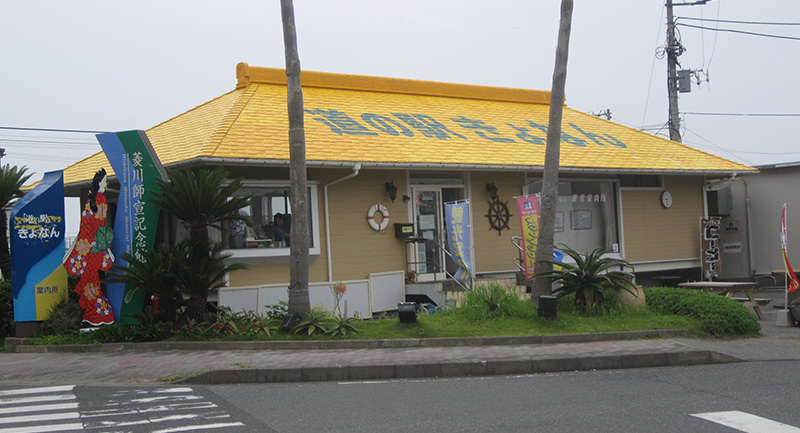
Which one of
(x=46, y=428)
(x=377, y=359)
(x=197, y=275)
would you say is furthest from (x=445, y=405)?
(x=197, y=275)

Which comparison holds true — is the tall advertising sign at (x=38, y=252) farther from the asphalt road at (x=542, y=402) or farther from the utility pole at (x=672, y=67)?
the utility pole at (x=672, y=67)

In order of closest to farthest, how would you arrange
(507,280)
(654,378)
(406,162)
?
A: (654,378), (406,162), (507,280)

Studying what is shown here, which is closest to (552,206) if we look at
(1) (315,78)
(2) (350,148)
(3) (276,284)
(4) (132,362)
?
(2) (350,148)

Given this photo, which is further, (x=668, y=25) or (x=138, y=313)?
(x=668, y=25)

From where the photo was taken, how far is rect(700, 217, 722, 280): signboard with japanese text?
19328 mm

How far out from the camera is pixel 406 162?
1476 centimetres

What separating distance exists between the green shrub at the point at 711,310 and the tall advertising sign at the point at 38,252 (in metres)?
10.2

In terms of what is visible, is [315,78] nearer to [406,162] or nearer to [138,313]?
[406,162]

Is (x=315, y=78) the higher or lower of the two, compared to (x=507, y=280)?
higher

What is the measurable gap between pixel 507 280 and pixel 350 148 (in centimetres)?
445

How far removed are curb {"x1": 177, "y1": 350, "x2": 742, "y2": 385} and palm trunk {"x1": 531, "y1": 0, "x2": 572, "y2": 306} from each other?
2748 millimetres

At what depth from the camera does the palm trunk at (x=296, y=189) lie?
11.8m

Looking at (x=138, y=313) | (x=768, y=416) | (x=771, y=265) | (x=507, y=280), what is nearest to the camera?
(x=768, y=416)

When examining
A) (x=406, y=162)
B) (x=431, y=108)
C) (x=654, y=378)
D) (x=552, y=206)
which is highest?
(x=431, y=108)
